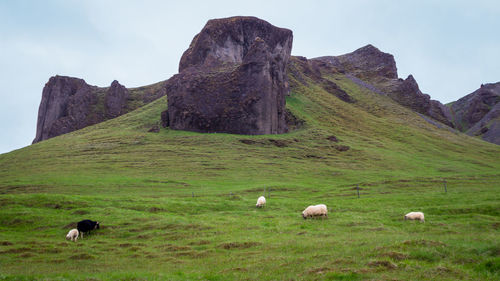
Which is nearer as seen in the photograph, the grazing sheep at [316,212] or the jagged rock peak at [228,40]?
the grazing sheep at [316,212]

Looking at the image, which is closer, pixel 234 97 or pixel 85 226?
pixel 85 226

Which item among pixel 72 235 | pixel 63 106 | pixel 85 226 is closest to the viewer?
pixel 72 235

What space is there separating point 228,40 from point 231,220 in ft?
468

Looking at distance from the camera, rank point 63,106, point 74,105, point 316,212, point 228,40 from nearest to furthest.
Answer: point 316,212, point 228,40, point 74,105, point 63,106

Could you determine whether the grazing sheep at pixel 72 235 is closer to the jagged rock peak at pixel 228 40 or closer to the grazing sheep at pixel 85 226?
the grazing sheep at pixel 85 226

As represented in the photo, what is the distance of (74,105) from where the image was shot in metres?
164

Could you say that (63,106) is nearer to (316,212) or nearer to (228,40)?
(228,40)

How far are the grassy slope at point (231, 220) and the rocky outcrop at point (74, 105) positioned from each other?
242 ft

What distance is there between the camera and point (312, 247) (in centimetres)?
1684

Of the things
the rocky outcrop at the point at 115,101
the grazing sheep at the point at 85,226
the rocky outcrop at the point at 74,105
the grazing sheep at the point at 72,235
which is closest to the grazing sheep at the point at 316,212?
the grazing sheep at the point at 85,226

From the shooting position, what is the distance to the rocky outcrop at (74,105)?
159125mm

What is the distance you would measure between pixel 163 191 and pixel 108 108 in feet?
427

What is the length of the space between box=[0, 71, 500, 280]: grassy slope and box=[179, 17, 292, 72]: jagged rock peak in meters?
73.5

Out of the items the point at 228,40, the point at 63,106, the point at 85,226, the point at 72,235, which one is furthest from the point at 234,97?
the point at 63,106
